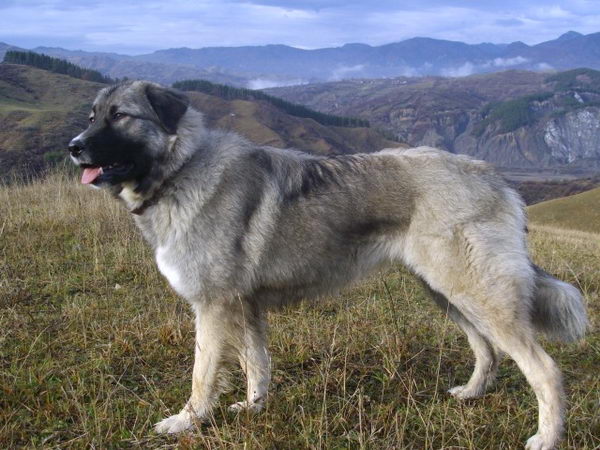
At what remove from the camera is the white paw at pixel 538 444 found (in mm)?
3102

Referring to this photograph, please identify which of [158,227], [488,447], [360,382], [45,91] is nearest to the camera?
[488,447]

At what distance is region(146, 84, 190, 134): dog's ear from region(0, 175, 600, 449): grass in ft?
5.33

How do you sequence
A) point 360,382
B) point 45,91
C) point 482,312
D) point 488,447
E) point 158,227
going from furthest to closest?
point 45,91 < point 360,382 < point 158,227 < point 482,312 < point 488,447

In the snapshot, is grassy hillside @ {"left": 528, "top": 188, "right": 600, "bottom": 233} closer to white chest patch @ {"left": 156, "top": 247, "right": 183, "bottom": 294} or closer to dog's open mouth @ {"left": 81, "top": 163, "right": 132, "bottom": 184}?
white chest patch @ {"left": 156, "top": 247, "right": 183, "bottom": 294}

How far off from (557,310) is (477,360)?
70cm

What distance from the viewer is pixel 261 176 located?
12.2 ft

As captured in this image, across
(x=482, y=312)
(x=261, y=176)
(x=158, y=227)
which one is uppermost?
(x=261, y=176)

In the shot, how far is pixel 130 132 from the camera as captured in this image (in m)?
3.60

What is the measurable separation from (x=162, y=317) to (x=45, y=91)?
90.4 m

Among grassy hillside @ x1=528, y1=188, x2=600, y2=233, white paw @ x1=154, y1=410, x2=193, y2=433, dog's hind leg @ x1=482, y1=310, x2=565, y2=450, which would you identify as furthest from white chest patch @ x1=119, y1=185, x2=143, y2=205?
grassy hillside @ x1=528, y1=188, x2=600, y2=233

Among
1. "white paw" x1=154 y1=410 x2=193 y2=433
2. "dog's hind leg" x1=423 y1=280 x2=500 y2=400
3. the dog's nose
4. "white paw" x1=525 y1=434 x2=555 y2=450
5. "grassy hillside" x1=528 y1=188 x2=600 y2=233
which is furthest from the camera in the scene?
"grassy hillside" x1=528 y1=188 x2=600 y2=233

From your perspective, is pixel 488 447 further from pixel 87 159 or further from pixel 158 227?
pixel 87 159

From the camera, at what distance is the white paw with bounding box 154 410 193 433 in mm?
3291

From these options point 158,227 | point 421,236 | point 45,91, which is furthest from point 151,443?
point 45,91
